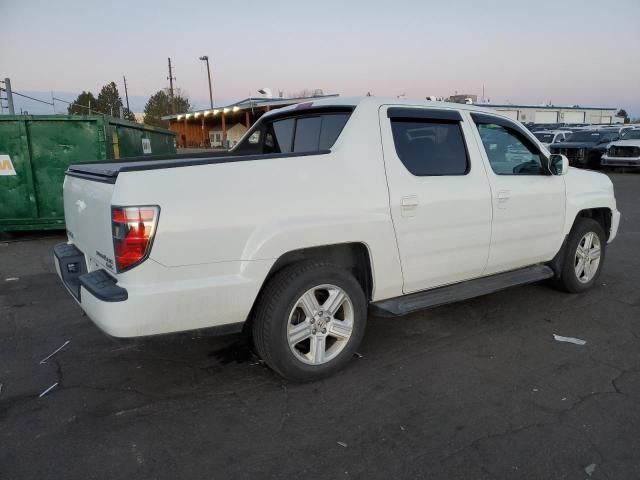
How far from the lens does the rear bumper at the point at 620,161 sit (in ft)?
63.6

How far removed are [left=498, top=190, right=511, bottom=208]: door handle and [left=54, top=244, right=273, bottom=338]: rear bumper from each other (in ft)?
7.10

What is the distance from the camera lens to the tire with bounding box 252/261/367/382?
3.13 meters

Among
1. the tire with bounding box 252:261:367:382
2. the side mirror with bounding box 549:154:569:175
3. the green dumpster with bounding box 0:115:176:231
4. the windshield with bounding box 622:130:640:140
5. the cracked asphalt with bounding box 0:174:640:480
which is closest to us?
the cracked asphalt with bounding box 0:174:640:480

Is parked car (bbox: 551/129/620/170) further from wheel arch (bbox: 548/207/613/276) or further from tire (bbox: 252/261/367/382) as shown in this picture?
tire (bbox: 252/261/367/382)

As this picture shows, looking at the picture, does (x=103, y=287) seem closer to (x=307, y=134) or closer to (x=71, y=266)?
(x=71, y=266)

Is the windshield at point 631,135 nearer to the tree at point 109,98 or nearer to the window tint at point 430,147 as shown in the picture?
the window tint at point 430,147

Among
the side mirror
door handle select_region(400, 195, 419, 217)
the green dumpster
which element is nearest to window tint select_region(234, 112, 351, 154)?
door handle select_region(400, 195, 419, 217)

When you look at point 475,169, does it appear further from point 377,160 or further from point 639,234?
point 639,234

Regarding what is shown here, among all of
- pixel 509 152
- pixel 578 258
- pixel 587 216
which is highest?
pixel 509 152

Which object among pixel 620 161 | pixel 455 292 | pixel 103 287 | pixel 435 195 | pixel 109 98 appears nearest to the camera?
pixel 103 287

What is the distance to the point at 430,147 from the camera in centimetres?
384

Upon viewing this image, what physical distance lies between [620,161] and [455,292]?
64.0 feet

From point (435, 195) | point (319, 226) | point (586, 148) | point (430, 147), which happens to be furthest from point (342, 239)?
point (586, 148)

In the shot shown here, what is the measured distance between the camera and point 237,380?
3420 millimetres
